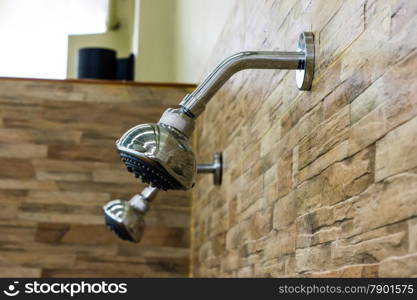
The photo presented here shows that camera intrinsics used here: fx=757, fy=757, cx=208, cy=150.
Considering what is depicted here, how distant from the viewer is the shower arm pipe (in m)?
1.07

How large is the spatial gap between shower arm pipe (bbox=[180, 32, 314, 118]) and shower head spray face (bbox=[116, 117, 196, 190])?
56mm

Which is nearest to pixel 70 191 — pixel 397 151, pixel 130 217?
pixel 130 217

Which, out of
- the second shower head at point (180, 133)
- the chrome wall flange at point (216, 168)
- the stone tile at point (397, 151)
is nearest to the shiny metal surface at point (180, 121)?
the second shower head at point (180, 133)

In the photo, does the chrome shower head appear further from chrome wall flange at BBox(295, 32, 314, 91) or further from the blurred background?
chrome wall flange at BBox(295, 32, 314, 91)

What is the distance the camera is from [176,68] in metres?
3.35

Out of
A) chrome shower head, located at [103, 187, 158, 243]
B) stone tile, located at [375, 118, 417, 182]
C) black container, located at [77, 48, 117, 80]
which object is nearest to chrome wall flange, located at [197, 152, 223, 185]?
chrome shower head, located at [103, 187, 158, 243]

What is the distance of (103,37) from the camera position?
392cm

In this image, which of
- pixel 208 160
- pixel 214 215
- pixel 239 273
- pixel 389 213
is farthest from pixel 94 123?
pixel 389 213

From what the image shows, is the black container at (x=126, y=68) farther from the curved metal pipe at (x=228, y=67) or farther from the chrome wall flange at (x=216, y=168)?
the curved metal pipe at (x=228, y=67)

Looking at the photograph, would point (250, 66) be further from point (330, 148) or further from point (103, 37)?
point (103, 37)

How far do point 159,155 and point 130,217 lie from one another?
3.59ft

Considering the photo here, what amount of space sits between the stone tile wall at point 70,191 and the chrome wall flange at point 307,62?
1.70 meters

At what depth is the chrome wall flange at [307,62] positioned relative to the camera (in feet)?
3.62

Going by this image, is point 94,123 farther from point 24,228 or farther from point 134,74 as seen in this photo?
point 134,74
